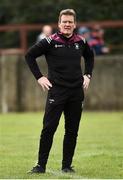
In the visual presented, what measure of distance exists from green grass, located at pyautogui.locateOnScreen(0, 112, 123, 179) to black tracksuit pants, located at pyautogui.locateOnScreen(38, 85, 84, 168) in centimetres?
37

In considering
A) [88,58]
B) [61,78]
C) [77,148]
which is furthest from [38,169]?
[77,148]

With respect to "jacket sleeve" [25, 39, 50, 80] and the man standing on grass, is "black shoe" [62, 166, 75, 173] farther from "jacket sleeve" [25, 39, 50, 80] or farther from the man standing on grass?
"jacket sleeve" [25, 39, 50, 80]

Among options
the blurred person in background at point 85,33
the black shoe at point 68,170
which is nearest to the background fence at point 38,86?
the blurred person in background at point 85,33

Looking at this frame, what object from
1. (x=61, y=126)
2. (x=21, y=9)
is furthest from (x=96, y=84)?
(x=21, y=9)

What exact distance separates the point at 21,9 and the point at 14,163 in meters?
19.3

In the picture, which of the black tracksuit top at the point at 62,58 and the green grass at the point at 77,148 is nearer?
the black tracksuit top at the point at 62,58

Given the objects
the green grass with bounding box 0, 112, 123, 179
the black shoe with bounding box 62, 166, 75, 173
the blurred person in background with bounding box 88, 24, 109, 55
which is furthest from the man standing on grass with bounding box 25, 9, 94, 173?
the blurred person in background with bounding box 88, 24, 109, 55

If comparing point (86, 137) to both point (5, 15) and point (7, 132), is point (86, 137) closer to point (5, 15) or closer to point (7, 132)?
point (7, 132)

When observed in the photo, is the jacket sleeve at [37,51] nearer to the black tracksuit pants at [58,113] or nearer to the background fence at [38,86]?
the black tracksuit pants at [58,113]

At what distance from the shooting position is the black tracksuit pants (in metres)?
10.3

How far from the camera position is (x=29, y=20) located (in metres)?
29.4

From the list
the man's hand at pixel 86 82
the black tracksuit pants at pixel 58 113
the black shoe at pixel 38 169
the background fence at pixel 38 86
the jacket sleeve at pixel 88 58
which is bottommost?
the background fence at pixel 38 86

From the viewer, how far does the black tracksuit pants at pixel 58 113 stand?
10258mm

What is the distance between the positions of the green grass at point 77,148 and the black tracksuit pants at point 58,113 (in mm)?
365
